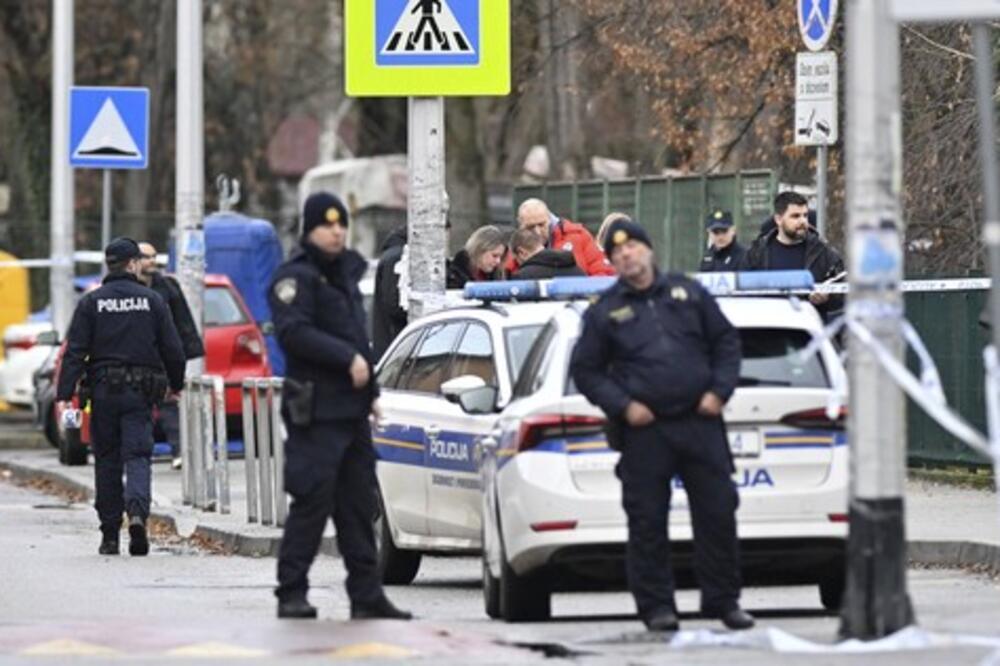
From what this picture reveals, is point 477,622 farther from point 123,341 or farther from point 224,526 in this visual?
point 224,526

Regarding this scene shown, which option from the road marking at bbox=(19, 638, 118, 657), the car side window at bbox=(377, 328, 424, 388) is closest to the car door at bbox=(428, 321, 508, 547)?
the car side window at bbox=(377, 328, 424, 388)

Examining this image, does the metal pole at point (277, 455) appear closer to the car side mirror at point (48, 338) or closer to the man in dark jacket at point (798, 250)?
the man in dark jacket at point (798, 250)

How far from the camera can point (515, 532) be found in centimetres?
1394

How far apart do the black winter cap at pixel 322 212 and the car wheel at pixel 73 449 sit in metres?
14.6

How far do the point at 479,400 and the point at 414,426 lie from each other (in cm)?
128

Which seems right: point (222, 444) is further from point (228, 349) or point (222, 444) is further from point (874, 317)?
point (874, 317)

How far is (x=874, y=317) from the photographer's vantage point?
38.5ft

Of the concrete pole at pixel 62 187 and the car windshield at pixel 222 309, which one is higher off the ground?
the concrete pole at pixel 62 187

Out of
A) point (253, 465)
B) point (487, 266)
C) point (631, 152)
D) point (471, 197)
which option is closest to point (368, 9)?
point (487, 266)

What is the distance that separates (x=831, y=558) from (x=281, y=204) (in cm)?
5877

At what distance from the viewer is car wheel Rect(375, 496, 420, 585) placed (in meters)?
17.0

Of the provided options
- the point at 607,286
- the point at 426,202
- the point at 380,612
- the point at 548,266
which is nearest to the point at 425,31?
the point at 426,202

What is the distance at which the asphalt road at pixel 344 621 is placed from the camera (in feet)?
40.2

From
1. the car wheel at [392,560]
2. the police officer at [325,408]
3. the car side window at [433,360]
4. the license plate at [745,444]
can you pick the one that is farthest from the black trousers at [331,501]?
the car wheel at [392,560]
